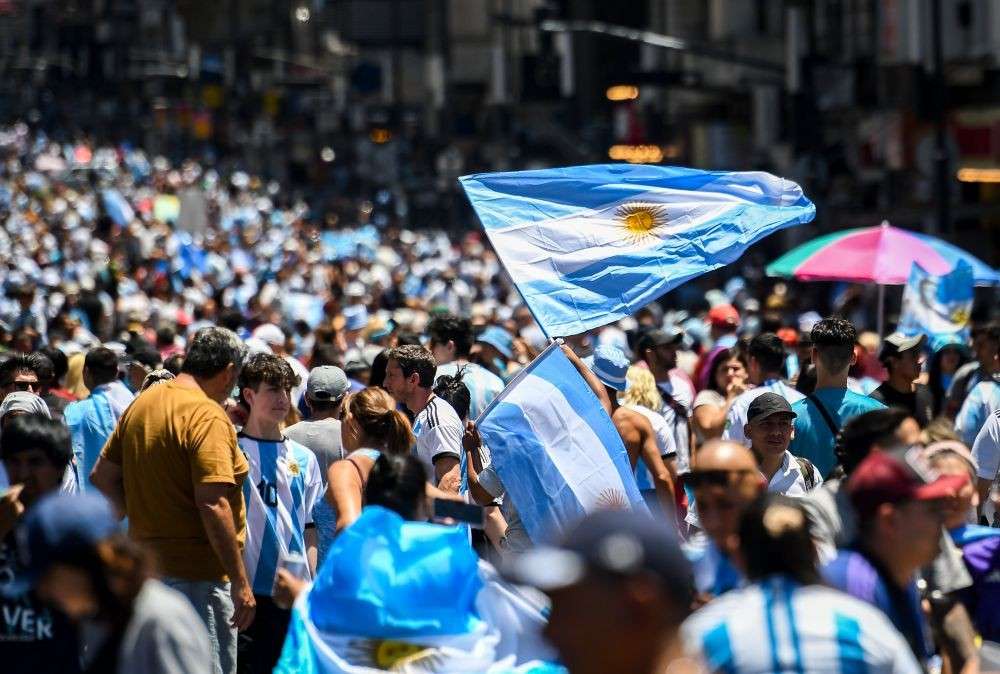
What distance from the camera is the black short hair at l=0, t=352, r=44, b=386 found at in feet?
32.3

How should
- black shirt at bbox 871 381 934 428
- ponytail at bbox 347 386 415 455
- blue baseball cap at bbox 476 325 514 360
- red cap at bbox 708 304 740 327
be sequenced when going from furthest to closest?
red cap at bbox 708 304 740 327 < blue baseball cap at bbox 476 325 514 360 < black shirt at bbox 871 381 934 428 < ponytail at bbox 347 386 415 455

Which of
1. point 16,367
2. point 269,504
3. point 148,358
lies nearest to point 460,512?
point 269,504

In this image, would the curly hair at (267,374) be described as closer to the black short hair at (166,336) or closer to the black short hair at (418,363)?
the black short hair at (418,363)

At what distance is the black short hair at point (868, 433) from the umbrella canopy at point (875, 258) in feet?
25.6

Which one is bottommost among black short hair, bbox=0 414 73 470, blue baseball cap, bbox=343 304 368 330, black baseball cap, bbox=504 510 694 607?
blue baseball cap, bbox=343 304 368 330

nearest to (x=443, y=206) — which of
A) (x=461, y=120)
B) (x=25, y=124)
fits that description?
(x=461, y=120)

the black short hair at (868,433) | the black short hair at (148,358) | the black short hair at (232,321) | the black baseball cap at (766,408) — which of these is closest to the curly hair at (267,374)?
the black baseball cap at (766,408)

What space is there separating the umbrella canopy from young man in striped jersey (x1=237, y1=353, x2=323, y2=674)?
626cm

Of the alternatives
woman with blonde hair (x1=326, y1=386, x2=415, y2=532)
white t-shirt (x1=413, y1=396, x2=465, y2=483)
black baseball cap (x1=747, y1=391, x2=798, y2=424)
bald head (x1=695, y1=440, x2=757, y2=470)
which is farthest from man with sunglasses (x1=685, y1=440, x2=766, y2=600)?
white t-shirt (x1=413, y1=396, x2=465, y2=483)

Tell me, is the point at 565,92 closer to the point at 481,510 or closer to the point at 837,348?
the point at 837,348

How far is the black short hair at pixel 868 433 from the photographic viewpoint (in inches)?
219

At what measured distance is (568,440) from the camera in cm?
763

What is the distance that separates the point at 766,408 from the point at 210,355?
6.95 ft

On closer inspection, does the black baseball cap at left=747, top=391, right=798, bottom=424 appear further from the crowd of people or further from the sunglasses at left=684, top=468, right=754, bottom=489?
the sunglasses at left=684, top=468, right=754, bottom=489
